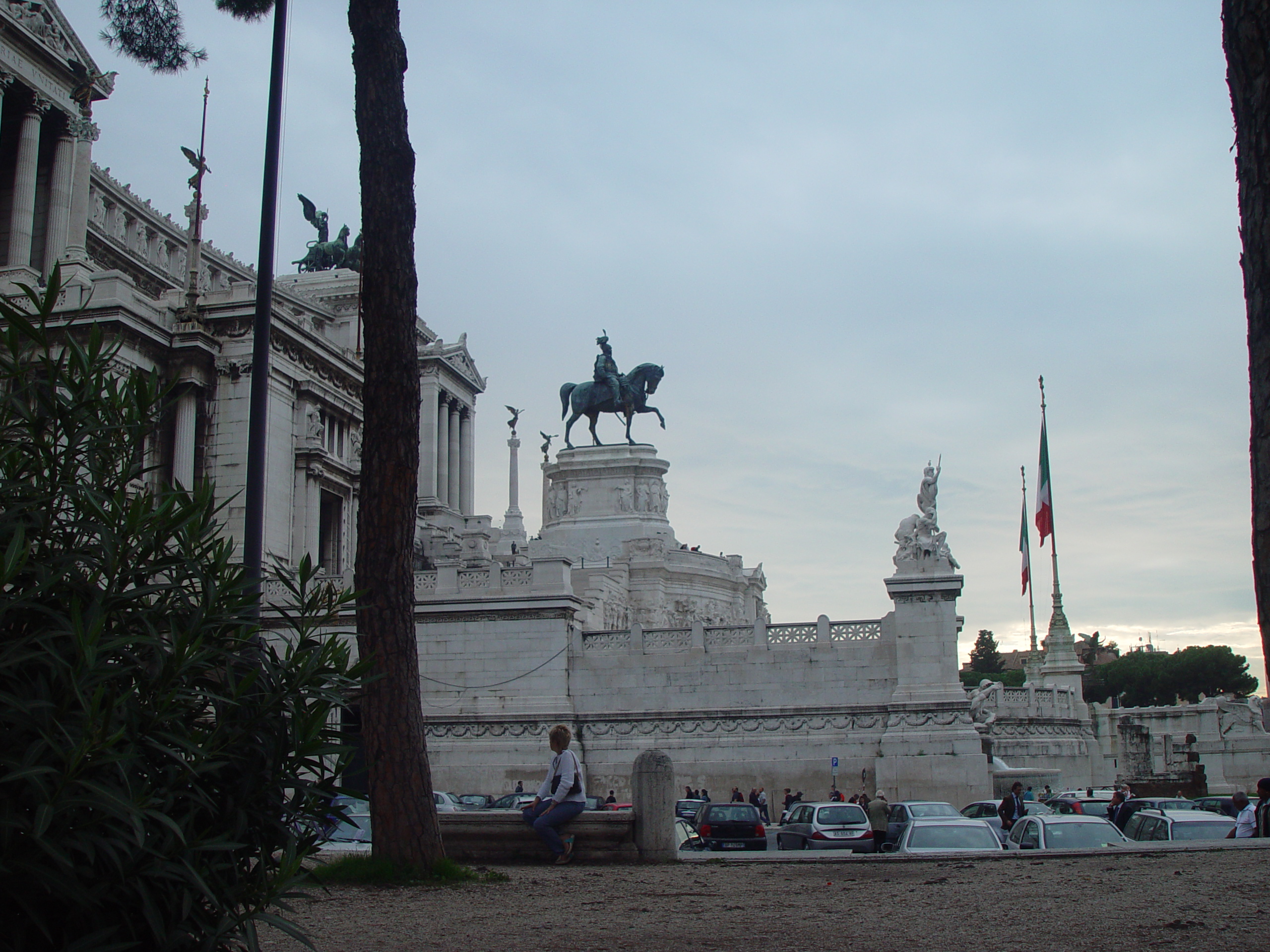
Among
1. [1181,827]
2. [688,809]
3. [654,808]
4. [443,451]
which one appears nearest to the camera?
[654,808]

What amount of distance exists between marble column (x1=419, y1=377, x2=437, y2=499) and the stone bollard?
58.4 metres

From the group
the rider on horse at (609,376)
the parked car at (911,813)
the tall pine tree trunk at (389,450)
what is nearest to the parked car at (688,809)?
the parked car at (911,813)

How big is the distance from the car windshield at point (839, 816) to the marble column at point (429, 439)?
52.0 meters

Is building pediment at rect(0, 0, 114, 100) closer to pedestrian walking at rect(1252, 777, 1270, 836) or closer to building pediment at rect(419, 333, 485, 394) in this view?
building pediment at rect(419, 333, 485, 394)

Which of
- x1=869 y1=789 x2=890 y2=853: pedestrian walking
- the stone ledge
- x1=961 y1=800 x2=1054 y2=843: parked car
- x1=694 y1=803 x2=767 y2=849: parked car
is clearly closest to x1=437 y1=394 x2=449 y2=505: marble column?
x1=961 y1=800 x2=1054 y2=843: parked car

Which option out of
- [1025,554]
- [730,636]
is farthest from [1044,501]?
[730,636]

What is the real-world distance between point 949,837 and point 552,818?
559 centimetres

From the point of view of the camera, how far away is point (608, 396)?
195 feet

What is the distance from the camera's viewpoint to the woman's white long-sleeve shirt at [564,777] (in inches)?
528

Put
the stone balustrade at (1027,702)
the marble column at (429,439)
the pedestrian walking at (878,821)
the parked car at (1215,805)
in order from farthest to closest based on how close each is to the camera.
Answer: the marble column at (429,439), the stone balustrade at (1027,702), the parked car at (1215,805), the pedestrian walking at (878,821)

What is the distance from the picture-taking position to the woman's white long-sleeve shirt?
44.0 feet

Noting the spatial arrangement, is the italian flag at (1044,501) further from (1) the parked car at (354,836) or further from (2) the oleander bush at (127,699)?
(2) the oleander bush at (127,699)

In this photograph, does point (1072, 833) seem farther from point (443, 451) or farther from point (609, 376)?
point (443, 451)

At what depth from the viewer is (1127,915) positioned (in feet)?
29.8
